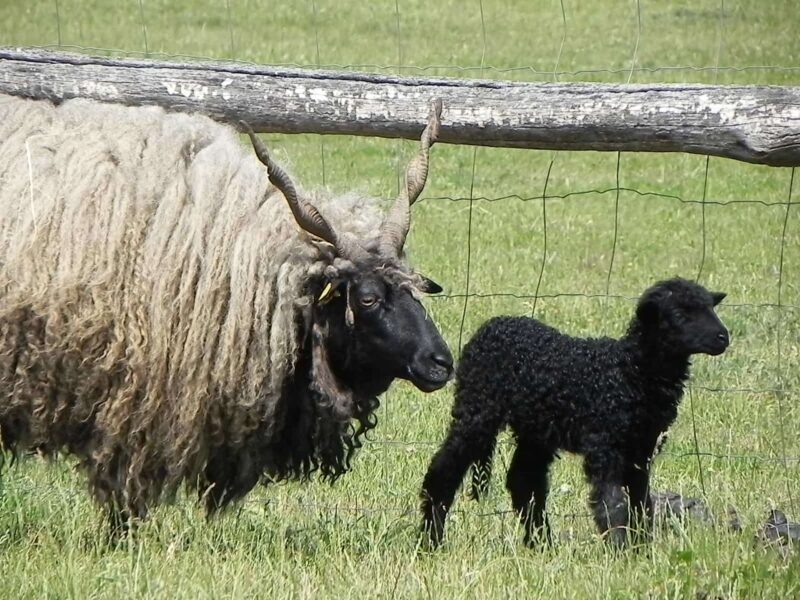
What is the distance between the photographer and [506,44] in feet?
59.0

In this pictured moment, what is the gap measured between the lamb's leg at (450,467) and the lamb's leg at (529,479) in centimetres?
18

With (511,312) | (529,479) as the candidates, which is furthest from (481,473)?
(511,312)

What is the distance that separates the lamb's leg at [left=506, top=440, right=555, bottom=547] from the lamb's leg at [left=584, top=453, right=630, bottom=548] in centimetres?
31

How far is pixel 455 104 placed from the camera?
16.5ft

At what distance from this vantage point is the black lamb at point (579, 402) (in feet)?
16.3

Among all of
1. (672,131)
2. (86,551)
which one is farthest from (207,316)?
(672,131)

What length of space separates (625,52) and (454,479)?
1426cm

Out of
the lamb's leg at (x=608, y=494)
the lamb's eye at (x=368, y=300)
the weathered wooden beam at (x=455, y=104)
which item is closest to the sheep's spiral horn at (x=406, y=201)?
the lamb's eye at (x=368, y=300)

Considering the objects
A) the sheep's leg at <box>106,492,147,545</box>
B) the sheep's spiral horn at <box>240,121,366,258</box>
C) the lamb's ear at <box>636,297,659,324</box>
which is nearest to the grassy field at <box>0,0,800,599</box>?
the sheep's leg at <box>106,492,147,545</box>

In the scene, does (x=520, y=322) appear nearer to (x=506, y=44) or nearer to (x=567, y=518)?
(x=567, y=518)

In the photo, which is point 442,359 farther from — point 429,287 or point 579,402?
point 579,402

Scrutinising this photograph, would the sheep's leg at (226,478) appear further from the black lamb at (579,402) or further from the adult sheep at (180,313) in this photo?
the black lamb at (579,402)

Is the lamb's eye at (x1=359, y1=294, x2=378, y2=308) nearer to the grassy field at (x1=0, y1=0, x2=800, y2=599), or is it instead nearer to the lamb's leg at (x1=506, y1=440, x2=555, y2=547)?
the grassy field at (x1=0, y1=0, x2=800, y2=599)

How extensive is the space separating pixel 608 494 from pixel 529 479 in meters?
0.49
